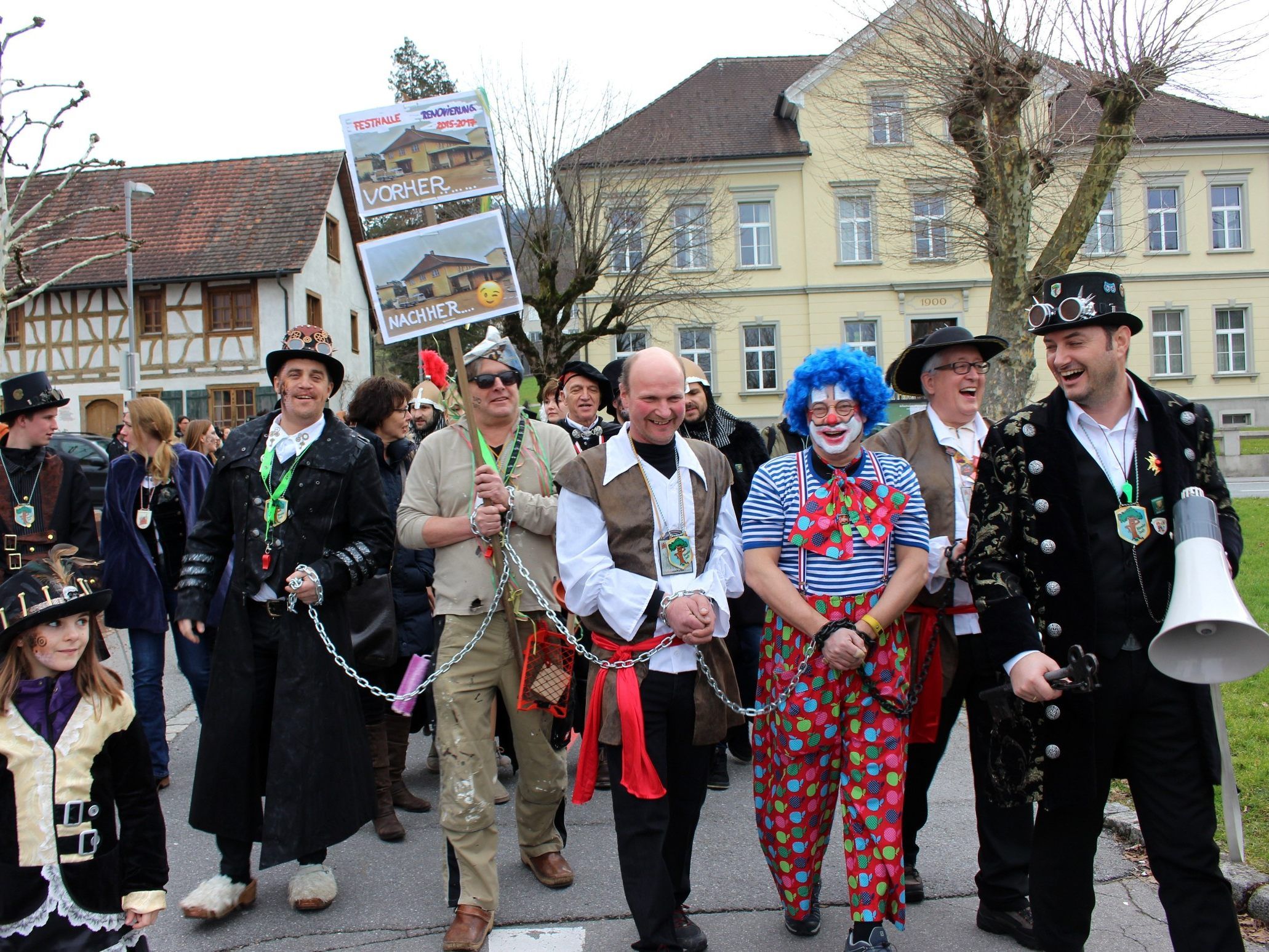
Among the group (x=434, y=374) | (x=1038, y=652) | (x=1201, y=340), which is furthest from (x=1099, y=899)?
(x=1201, y=340)

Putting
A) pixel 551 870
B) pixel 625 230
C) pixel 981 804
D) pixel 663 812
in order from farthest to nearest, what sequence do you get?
pixel 625 230
pixel 551 870
pixel 981 804
pixel 663 812

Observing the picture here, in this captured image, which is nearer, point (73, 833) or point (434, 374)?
point (73, 833)

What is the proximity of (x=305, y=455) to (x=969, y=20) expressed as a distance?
11798mm

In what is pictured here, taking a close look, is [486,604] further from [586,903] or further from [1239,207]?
[1239,207]

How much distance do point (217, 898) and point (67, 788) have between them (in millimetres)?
1134

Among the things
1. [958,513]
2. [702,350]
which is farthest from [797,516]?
[702,350]

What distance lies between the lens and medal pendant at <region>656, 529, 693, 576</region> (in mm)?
3557

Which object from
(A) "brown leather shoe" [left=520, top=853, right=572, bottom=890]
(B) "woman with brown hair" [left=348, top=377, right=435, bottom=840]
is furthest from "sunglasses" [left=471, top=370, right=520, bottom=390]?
(A) "brown leather shoe" [left=520, top=853, right=572, bottom=890]

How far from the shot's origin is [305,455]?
13.3ft

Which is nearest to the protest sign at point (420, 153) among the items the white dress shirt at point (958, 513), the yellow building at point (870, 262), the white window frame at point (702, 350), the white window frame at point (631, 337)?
the white dress shirt at point (958, 513)

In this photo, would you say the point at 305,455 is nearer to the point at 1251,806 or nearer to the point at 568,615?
the point at 568,615

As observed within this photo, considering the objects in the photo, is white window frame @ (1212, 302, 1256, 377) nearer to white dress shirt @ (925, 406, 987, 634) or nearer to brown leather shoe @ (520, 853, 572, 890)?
white dress shirt @ (925, 406, 987, 634)

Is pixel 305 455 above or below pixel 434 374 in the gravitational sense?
below

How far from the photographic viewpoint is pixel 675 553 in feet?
11.7
